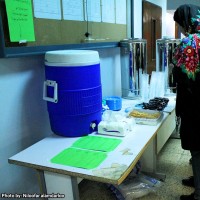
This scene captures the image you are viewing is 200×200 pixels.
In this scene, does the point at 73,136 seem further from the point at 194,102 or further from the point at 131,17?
the point at 131,17

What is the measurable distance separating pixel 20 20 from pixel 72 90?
1.43 ft

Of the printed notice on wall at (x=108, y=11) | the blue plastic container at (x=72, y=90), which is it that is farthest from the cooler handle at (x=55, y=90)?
the printed notice on wall at (x=108, y=11)

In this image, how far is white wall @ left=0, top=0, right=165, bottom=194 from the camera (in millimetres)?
1199

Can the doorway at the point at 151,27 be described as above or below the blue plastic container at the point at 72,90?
above

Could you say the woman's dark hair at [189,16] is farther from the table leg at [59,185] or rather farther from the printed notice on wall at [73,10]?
the table leg at [59,185]

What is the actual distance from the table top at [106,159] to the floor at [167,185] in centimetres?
68

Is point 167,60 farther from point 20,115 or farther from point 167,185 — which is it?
point 20,115

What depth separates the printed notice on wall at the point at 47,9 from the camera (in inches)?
50.4

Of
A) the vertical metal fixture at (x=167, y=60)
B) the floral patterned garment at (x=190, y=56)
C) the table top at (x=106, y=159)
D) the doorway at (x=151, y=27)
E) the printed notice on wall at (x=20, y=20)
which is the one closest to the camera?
the table top at (x=106, y=159)

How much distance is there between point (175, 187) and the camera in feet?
5.99

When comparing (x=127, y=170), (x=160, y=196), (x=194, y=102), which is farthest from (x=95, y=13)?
(x=160, y=196)

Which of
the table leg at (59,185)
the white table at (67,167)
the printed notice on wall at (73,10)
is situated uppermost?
the printed notice on wall at (73,10)

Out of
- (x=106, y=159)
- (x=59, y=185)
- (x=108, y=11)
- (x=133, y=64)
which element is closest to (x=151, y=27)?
(x=108, y=11)

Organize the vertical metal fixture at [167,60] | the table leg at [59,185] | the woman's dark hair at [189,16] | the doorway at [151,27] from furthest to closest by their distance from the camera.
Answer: the doorway at [151,27] < the vertical metal fixture at [167,60] < the woman's dark hair at [189,16] < the table leg at [59,185]
